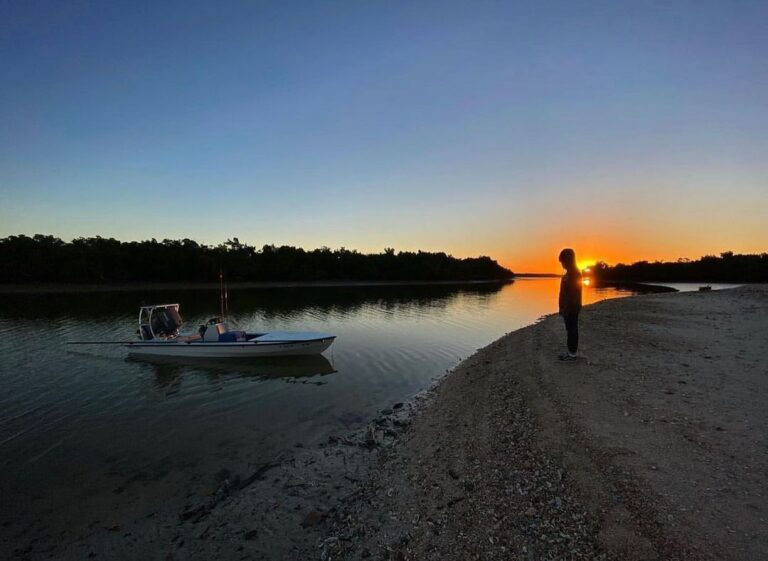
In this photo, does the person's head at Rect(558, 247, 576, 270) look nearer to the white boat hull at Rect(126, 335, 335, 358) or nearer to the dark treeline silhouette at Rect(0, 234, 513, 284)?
the white boat hull at Rect(126, 335, 335, 358)

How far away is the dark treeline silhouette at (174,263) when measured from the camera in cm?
9050

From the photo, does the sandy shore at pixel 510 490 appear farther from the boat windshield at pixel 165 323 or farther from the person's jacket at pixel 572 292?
the boat windshield at pixel 165 323

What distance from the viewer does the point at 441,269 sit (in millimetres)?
181500

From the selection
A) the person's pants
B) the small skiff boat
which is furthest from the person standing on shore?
the small skiff boat

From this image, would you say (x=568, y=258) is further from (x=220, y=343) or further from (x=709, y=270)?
(x=709, y=270)

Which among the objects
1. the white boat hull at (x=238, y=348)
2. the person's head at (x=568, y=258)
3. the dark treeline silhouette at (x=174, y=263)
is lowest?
the white boat hull at (x=238, y=348)

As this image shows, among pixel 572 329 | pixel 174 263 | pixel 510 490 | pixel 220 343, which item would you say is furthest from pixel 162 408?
pixel 174 263

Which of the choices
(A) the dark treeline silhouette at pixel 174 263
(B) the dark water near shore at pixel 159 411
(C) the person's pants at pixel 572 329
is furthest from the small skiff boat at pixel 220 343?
(A) the dark treeline silhouette at pixel 174 263

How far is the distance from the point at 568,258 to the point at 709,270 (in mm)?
176268

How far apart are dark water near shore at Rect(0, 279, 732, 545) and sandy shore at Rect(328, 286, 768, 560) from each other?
4.11 m

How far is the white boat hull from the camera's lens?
2073 centimetres

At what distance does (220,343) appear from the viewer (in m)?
21.0

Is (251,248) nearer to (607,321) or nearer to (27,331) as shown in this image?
(27,331)

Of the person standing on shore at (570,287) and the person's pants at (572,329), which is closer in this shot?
the person standing on shore at (570,287)
